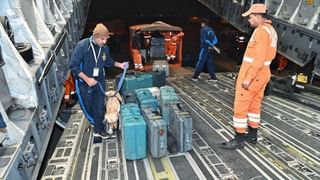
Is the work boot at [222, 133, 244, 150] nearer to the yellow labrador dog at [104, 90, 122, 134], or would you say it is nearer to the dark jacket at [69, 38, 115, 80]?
the yellow labrador dog at [104, 90, 122, 134]

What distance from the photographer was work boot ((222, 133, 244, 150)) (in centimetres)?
390

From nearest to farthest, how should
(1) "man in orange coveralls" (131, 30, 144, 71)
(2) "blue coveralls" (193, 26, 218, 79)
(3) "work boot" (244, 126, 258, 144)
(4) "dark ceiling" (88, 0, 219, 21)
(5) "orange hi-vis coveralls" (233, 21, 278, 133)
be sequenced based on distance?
1. (5) "orange hi-vis coveralls" (233, 21, 278, 133)
2. (3) "work boot" (244, 126, 258, 144)
3. (2) "blue coveralls" (193, 26, 218, 79)
4. (1) "man in orange coveralls" (131, 30, 144, 71)
5. (4) "dark ceiling" (88, 0, 219, 21)

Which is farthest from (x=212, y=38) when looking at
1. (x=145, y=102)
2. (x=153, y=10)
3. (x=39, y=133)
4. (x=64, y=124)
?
(x=153, y=10)

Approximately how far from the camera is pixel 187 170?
340 centimetres

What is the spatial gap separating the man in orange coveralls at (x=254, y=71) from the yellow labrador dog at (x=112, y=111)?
1.62 meters

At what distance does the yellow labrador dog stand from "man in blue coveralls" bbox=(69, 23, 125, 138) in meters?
0.10

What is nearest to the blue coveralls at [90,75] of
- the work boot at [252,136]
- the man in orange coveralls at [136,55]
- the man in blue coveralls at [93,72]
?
the man in blue coveralls at [93,72]

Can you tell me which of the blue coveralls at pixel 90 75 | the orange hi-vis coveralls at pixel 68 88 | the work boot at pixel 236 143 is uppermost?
the blue coveralls at pixel 90 75

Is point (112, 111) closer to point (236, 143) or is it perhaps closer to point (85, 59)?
point (85, 59)

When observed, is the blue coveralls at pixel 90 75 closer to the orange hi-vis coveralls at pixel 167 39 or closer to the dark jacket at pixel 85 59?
the dark jacket at pixel 85 59

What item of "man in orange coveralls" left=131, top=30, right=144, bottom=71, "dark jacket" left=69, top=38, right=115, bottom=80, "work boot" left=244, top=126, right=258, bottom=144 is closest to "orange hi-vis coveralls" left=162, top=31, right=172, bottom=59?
"man in orange coveralls" left=131, top=30, right=144, bottom=71

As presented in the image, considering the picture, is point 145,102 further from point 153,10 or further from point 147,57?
point 153,10

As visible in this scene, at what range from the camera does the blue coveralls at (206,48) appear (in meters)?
7.32

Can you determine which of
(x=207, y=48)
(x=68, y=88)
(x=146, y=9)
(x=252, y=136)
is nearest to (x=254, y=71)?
(x=252, y=136)
